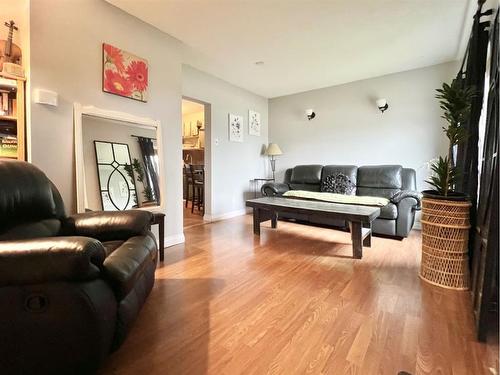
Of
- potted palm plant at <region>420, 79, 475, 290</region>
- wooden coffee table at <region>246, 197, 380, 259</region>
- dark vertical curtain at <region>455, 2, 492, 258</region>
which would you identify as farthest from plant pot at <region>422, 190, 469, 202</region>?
wooden coffee table at <region>246, 197, 380, 259</region>

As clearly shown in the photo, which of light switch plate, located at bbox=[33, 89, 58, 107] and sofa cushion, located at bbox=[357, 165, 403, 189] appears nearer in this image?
light switch plate, located at bbox=[33, 89, 58, 107]

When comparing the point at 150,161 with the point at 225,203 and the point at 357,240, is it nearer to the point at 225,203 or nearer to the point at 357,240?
the point at 225,203

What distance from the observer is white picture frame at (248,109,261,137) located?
5055 millimetres

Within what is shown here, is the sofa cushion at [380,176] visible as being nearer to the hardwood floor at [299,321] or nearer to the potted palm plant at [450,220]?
the hardwood floor at [299,321]

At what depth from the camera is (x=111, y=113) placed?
236 centimetres

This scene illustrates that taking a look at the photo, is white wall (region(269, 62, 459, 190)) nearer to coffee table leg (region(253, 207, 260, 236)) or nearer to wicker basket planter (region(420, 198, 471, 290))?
coffee table leg (region(253, 207, 260, 236))

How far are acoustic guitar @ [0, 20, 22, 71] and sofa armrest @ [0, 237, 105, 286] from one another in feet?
5.60

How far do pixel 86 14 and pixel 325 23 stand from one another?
2.28m

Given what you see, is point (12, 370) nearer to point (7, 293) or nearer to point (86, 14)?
point (7, 293)

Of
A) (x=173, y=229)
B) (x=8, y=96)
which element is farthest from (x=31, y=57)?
(x=173, y=229)

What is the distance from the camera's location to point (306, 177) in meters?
4.64

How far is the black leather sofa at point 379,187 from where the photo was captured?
3197mm

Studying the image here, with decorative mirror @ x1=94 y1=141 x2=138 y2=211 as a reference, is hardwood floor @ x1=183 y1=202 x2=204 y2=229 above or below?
below

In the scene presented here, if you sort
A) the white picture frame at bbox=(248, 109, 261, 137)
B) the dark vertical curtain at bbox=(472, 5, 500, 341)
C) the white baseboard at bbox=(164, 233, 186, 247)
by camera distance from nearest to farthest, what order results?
the dark vertical curtain at bbox=(472, 5, 500, 341) < the white baseboard at bbox=(164, 233, 186, 247) < the white picture frame at bbox=(248, 109, 261, 137)
